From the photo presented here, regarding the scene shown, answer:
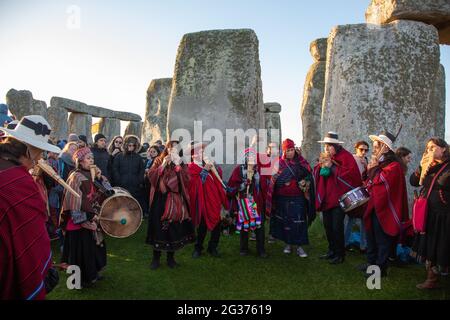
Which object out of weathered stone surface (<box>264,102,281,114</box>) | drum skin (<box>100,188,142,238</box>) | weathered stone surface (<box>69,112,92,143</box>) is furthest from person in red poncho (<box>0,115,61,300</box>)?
weathered stone surface (<box>69,112,92,143</box>)

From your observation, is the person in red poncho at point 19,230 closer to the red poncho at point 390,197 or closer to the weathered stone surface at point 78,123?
the red poncho at point 390,197

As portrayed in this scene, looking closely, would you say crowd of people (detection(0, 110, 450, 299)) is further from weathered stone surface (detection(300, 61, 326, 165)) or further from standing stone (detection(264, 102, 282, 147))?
standing stone (detection(264, 102, 282, 147))

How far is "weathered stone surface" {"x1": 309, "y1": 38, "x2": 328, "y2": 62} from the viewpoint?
34.6ft

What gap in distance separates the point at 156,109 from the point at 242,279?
1046 centimetres

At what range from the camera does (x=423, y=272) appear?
4.74 metres

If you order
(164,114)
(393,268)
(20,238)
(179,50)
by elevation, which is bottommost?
(393,268)

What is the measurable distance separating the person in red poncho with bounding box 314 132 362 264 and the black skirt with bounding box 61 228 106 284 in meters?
3.04

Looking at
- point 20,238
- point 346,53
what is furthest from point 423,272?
point 20,238

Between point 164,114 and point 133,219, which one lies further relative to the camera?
point 164,114

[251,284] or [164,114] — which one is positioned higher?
[164,114]

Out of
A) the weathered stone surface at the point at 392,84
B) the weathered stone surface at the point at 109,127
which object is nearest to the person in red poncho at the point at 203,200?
the weathered stone surface at the point at 392,84

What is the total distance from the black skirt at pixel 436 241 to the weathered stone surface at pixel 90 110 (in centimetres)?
1417

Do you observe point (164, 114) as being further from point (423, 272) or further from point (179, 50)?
point (423, 272)

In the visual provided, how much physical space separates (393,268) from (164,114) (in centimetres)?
1030
